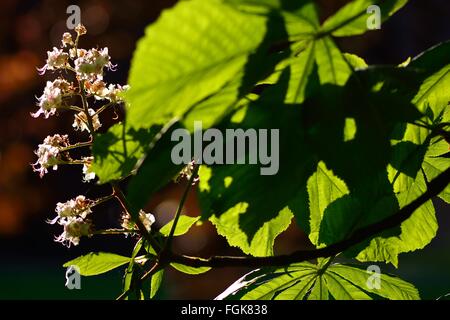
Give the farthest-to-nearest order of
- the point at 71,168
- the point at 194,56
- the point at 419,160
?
the point at 71,168, the point at 419,160, the point at 194,56

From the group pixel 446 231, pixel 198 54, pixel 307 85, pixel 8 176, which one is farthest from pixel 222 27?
pixel 446 231

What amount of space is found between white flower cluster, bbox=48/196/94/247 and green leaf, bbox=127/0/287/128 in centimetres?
41

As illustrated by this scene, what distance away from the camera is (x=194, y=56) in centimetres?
58

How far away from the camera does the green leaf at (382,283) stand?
1.04m

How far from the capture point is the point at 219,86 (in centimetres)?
62

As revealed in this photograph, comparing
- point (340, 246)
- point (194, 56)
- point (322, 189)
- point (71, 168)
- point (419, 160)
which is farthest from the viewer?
point (71, 168)

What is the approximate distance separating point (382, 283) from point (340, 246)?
380 millimetres

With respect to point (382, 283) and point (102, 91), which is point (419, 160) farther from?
point (102, 91)

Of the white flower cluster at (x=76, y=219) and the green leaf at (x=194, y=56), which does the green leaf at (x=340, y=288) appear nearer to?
the white flower cluster at (x=76, y=219)

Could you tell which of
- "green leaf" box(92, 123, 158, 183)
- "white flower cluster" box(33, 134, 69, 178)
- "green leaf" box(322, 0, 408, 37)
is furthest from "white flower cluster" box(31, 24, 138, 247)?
"green leaf" box(322, 0, 408, 37)

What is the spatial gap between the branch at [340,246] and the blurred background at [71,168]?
6.43m

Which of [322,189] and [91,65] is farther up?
[91,65]

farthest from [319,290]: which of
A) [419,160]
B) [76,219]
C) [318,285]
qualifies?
A: [76,219]

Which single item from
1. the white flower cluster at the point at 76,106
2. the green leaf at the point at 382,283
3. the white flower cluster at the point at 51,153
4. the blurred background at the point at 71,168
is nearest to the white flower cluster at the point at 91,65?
the white flower cluster at the point at 76,106
